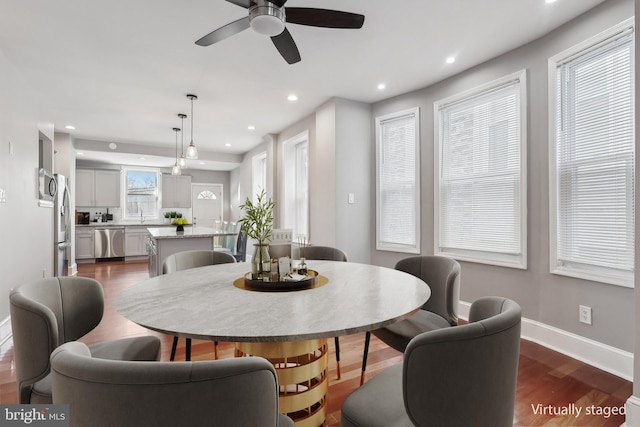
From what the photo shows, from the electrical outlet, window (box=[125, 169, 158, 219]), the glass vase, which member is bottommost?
the electrical outlet

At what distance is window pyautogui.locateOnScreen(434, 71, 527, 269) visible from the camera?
9.13 feet

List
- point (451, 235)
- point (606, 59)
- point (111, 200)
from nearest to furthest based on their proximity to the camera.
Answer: point (606, 59), point (451, 235), point (111, 200)

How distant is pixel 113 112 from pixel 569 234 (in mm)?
5766

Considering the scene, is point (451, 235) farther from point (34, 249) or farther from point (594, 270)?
point (34, 249)

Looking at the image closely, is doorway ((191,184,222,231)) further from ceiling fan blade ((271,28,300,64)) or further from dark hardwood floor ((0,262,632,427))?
ceiling fan blade ((271,28,300,64))

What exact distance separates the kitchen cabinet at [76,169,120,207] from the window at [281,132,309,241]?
199 inches

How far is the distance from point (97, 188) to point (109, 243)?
147 centimetres

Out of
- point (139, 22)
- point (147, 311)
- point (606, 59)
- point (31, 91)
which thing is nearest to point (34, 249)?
point (31, 91)

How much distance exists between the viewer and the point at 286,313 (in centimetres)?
112

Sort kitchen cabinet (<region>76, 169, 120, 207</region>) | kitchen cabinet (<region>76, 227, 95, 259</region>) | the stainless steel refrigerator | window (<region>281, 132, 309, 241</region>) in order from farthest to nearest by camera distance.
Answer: kitchen cabinet (<region>76, 169, 120, 207</region>)
kitchen cabinet (<region>76, 227, 95, 259</region>)
window (<region>281, 132, 309, 241</region>)
the stainless steel refrigerator

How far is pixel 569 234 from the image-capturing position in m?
2.42

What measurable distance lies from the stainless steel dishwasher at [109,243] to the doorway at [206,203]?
1998 mm

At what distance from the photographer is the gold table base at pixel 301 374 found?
4.08 ft

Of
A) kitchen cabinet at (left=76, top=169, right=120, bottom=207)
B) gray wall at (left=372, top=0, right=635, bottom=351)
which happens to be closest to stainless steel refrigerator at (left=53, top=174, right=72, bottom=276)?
kitchen cabinet at (left=76, top=169, right=120, bottom=207)
